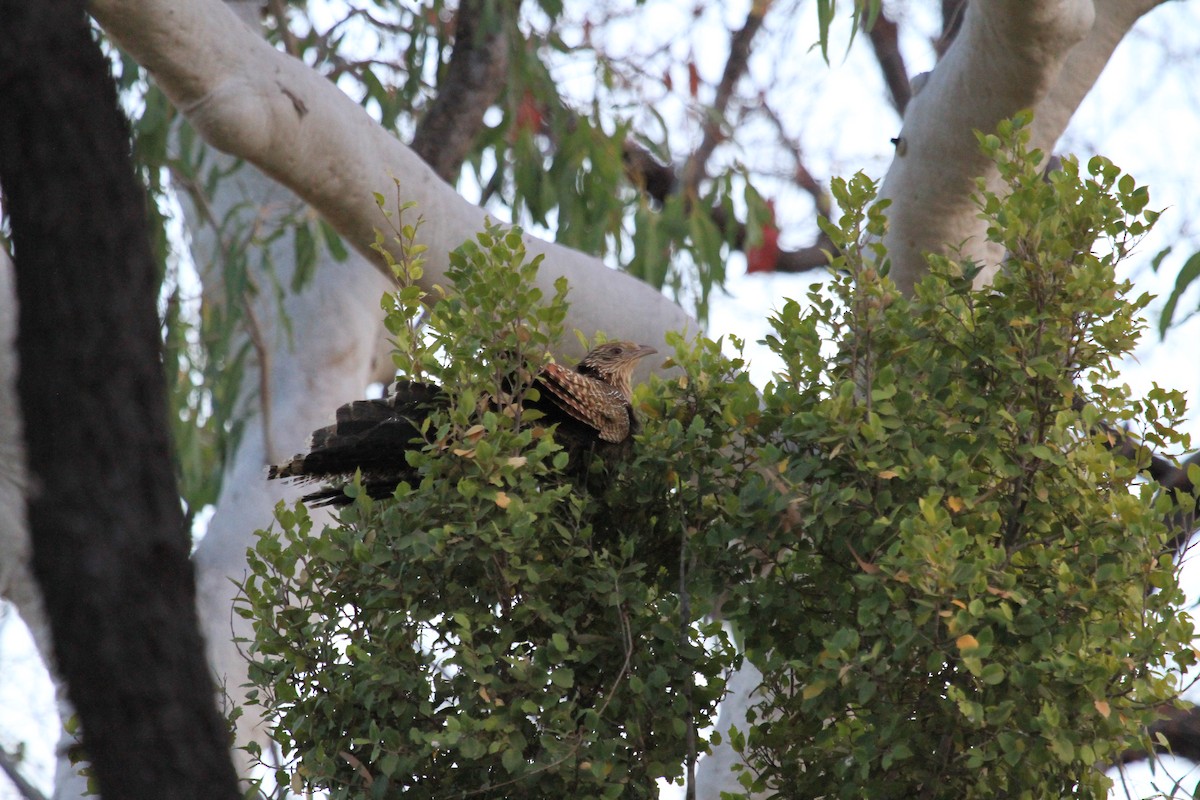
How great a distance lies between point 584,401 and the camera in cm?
252

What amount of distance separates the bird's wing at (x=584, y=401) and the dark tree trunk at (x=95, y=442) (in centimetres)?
147

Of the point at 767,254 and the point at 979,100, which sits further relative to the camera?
the point at 767,254

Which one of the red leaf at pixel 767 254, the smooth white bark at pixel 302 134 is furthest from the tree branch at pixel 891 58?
the smooth white bark at pixel 302 134

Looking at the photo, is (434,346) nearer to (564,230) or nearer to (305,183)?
(305,183)

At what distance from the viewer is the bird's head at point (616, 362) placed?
3279 millimetres

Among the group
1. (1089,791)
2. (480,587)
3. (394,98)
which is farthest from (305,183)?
(394,98)

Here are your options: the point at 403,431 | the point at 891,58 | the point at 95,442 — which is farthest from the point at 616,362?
the point at 891,58

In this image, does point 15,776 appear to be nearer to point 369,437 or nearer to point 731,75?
point 369,437

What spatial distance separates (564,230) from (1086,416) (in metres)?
3.76

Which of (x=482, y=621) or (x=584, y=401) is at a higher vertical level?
(x=584, y=401)

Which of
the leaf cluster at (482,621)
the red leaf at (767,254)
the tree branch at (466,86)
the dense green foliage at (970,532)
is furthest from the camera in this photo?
the red leaf at (767,254)

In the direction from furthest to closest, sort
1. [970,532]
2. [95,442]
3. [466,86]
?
[466,86] < [970,532] < [95,442]

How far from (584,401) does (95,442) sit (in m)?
1.55

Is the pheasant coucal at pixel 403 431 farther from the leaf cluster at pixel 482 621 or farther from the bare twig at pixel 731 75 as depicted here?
the bare twig at pixel 731 75
